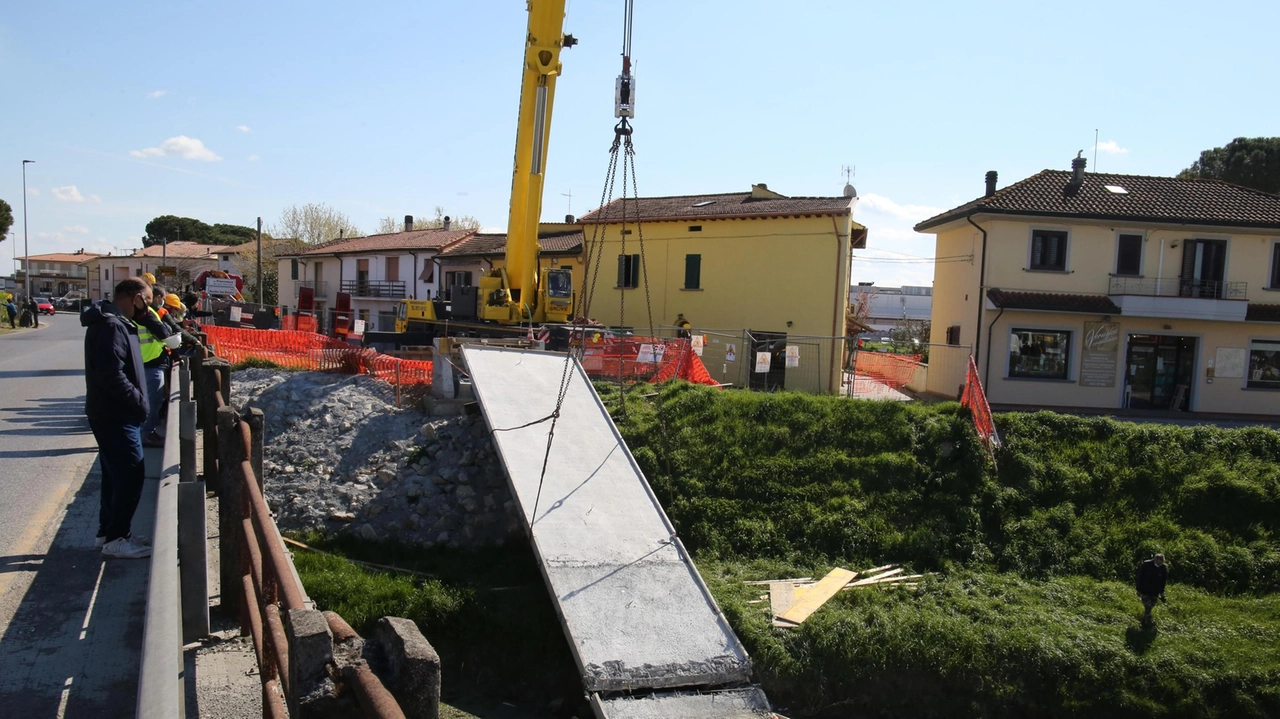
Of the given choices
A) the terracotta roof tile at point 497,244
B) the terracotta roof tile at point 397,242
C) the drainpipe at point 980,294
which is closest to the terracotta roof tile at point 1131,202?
the drainpipe at point 980,294

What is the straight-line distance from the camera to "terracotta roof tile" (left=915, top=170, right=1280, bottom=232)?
22.6 m

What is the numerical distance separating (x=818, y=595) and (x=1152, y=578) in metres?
3.88

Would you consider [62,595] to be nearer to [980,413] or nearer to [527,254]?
[980,413]

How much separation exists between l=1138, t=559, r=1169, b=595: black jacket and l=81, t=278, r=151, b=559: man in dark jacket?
10.3m

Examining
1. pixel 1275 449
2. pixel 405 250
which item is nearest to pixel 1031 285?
pixel 1275 449

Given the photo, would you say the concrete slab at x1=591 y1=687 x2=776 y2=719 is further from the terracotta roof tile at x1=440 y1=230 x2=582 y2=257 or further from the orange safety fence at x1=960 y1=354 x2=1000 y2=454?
the terracotta roof tile at x1=440 y1=230 x2=582 y2=257

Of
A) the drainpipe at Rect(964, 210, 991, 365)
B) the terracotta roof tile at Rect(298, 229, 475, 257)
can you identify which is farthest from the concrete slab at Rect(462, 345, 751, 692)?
the terracotta roof tile at Rect(298, 229, 475, 257)

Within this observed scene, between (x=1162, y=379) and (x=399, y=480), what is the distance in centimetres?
2196

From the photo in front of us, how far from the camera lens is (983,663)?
9219mm

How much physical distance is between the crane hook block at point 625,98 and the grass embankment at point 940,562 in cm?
517

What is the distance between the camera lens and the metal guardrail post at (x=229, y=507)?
3.67 metres

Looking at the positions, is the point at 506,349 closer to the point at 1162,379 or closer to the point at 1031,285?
the point at 1031,285

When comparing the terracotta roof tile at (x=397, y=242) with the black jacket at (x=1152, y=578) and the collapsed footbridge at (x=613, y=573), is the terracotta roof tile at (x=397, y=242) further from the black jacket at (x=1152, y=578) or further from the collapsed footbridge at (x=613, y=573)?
the black jacket at (x=1152, y=578)

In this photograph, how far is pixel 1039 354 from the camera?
2280 cm
